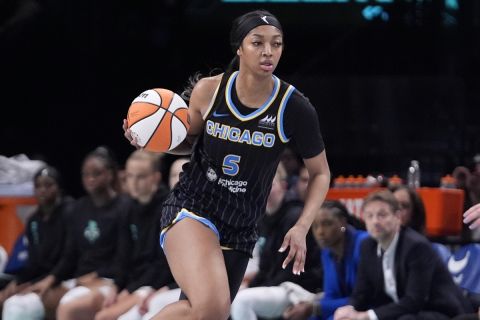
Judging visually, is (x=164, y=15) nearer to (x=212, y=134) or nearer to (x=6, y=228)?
(x=6, y=228)

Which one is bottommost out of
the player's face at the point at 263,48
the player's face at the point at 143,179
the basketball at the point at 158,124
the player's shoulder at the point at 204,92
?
the player's face at the point at 143,179

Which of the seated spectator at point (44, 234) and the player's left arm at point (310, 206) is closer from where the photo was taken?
the player's left arm at point (310, 206)

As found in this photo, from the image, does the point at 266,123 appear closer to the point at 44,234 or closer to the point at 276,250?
the point at 276,250

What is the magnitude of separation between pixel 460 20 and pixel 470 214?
6.04 m

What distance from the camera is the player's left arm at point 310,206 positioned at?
454cm

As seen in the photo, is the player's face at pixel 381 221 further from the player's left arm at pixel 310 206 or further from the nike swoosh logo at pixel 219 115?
the nike swoosh logo at pixel 219 115

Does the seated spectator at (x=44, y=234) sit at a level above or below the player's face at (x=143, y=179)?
below

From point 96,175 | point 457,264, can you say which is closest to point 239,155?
point 457,264

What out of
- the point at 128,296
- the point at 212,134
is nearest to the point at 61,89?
the point at 128,296

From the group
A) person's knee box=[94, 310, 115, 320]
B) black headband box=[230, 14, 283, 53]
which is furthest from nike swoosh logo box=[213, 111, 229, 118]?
person's knee box=[94, 310, 115, 320]

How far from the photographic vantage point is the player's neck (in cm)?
474

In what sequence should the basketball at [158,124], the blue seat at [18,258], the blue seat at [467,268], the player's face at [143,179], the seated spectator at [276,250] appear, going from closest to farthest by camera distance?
the basketball at [158,124] < the blue seat at [467,268] < the seated spectator at [276,250] < the player's face at [143,179] < the blue seat at [18,258]

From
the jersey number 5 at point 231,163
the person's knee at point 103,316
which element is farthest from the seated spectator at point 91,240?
the jersey number 5 at point 231,163

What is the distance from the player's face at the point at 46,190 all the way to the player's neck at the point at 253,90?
349 cm
